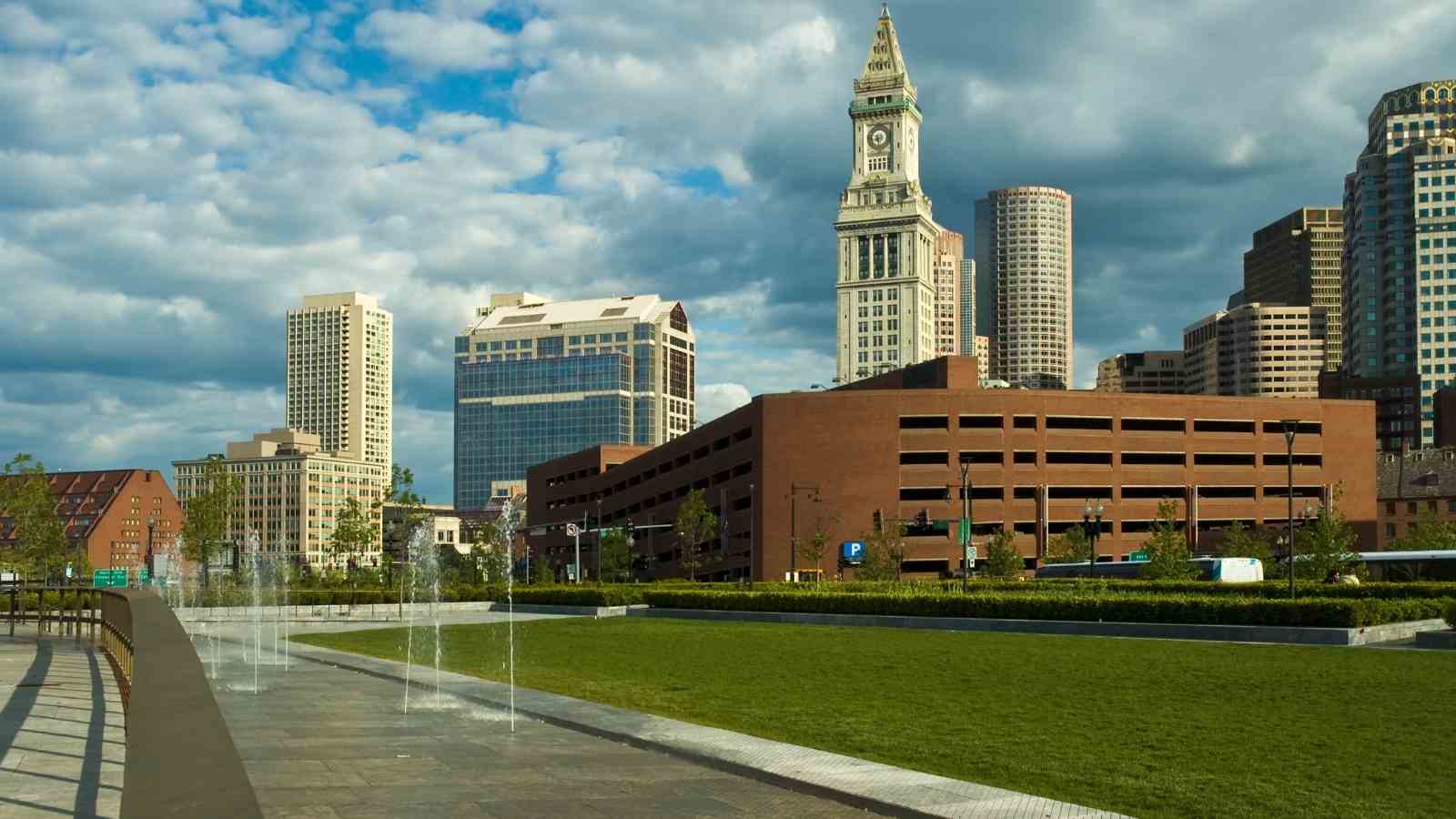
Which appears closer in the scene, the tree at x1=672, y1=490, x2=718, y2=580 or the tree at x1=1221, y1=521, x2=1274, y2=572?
the tree at x1=1221, y1=521, x2=1274, y2=572

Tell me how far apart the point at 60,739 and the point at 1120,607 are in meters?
27.6

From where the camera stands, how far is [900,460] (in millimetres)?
103375

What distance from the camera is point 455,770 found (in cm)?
1231

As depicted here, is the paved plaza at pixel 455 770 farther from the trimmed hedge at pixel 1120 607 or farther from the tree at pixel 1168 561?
the tree at pixel 1168 561

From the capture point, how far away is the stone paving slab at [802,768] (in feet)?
33.9

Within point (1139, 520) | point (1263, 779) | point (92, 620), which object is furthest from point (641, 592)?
point (1139, 520)

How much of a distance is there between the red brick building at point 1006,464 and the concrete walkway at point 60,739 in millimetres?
79328

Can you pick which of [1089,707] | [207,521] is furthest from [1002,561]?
[1089,707]

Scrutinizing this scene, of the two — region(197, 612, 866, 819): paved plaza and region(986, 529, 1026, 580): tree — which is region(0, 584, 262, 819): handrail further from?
region(986, 529, 1026, 580): tree

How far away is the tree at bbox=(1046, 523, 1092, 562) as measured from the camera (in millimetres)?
91562

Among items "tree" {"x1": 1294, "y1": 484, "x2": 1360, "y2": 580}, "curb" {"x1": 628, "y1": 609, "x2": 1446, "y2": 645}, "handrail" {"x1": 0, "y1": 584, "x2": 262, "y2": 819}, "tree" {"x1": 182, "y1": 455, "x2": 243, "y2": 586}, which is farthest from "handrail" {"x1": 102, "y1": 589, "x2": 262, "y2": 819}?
"tree" {"x1": 182, "y1": 455, "x2": 243, "y2": 586}

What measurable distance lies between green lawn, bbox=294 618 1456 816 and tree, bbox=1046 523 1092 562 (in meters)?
60.9

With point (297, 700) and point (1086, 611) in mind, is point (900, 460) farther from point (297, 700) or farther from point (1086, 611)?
point (297, 700)

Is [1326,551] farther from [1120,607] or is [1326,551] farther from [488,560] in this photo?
[488,560]
